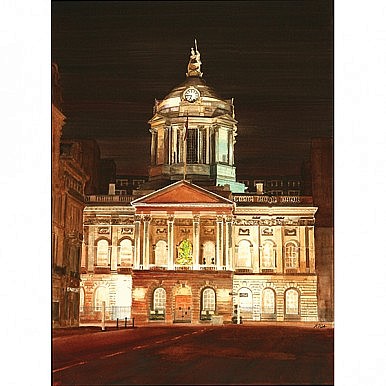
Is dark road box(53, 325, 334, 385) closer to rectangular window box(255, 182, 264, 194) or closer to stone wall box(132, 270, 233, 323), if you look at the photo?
stone wall box(132, 270, 233, 323)

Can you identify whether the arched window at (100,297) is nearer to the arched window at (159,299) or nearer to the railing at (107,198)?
the arched window at (159,299)

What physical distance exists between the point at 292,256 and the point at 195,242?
1.85 ft

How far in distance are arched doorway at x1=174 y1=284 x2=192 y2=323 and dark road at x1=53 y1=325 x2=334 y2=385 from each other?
0.05m

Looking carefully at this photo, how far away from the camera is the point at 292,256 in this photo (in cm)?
429

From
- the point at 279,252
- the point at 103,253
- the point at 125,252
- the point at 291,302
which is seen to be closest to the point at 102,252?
the point at 103,253

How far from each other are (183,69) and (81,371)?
1843mm

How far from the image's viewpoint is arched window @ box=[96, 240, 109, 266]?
4340mm

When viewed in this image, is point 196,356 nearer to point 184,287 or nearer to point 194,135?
point 184,287

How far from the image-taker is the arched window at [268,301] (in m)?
4.29

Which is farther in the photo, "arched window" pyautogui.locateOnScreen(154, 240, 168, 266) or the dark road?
"arched window" pyautogui.locateOnScreen(154, 240, 168, 266)

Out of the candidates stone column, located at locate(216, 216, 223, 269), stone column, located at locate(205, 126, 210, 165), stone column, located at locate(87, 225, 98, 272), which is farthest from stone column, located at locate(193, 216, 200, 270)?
stone column, located at locate(87, 225, 98, 272)
